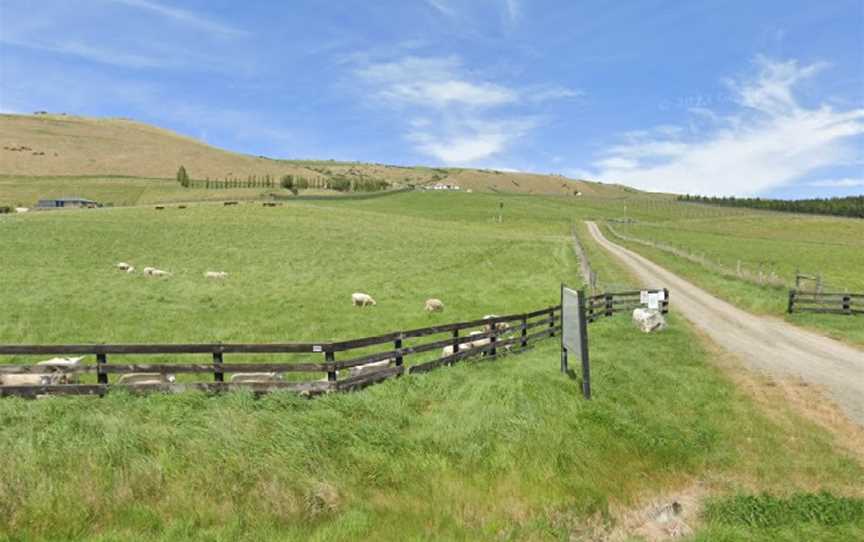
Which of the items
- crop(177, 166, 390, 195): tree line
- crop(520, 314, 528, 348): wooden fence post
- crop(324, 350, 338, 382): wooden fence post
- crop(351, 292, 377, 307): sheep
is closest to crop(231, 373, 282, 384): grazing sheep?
crop(324, 350, 338, 382): wooden fence post

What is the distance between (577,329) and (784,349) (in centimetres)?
1223

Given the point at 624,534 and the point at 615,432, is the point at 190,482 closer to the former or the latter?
the point at 624,534

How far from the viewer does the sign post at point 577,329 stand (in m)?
10.6

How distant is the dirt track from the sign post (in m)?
6.54

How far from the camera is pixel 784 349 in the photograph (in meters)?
18.0

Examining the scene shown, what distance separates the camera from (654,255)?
2173 inches

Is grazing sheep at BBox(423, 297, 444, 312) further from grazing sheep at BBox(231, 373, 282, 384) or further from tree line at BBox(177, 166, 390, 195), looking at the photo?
tree line at BBox(177, 166, 390, 195)

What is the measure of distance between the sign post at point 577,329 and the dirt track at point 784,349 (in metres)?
6.54

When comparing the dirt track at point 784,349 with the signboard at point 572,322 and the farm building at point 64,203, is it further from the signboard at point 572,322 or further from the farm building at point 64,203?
the farm building at point 64,203

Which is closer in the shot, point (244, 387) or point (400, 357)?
point (244, 387)

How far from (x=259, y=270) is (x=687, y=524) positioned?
33544 millimetres

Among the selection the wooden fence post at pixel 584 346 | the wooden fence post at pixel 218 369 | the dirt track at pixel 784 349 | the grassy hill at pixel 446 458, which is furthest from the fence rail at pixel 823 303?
the wooden fence post at pixel 218 369

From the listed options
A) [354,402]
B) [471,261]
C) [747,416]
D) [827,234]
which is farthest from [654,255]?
[827,234]

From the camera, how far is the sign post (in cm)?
1065
